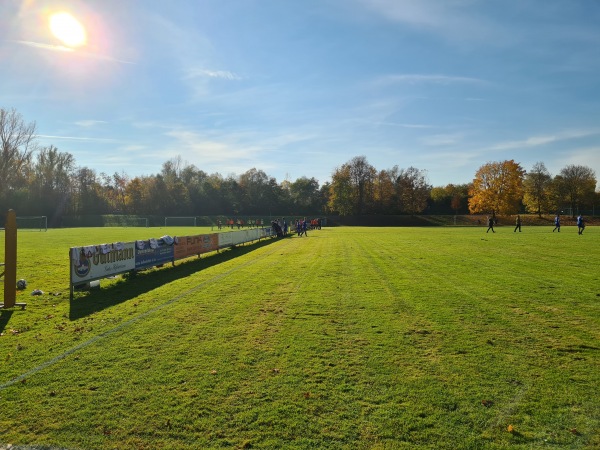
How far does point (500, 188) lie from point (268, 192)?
52861 millimetres

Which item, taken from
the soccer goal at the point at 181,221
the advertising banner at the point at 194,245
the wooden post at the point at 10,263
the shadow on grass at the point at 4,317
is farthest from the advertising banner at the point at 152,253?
the soccer goal at the point at 181,221

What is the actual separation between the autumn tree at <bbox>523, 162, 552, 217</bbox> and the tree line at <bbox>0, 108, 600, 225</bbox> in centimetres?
18

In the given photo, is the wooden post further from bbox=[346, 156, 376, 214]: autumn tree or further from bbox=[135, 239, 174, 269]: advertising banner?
bbox=[346, 156, 376, 214]: autumn tree

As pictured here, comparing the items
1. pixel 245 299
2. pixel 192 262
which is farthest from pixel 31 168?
pixel 245 299

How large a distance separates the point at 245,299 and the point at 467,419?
647cm

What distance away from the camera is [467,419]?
12.8 feet

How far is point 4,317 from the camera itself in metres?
8.29

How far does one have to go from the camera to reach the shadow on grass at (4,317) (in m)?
7.53

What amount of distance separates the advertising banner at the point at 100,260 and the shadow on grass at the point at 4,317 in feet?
6.17

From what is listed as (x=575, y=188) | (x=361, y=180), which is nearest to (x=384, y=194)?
(x=361, y=180)

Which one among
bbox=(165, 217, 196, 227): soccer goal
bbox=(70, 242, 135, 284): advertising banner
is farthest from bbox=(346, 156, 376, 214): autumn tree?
bbox=(70, 242, 135, 284): advertising banner

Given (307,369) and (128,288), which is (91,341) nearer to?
(307,369)

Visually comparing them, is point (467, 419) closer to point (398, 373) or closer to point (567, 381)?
point (398, 373)

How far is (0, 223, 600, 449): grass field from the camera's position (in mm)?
3729
